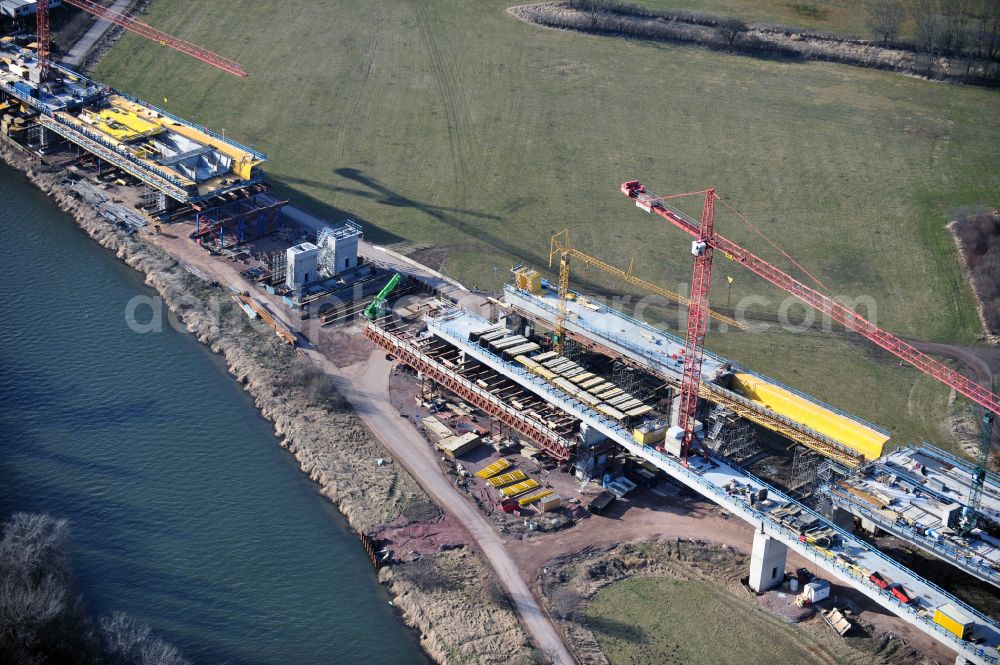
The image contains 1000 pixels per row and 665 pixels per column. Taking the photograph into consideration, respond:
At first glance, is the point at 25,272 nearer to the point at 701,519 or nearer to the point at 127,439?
the point at 127,439

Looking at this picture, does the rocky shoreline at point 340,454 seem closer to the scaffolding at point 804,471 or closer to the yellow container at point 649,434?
the yellow container at point 649,434

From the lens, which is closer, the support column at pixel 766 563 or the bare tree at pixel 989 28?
the support column at pixel 766 563

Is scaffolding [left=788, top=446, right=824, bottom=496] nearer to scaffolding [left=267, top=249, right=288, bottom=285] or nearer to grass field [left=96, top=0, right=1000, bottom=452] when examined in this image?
grass field [left=96, top=0, right=1000, bottom=452]

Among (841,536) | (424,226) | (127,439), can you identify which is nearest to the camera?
(841,536)

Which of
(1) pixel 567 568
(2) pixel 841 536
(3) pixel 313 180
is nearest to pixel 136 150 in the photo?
(3) pixel 313 180

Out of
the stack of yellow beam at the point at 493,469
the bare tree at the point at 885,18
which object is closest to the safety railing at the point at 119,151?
the stack of yellow beam at the point at 493,469
